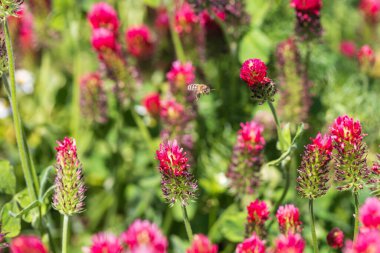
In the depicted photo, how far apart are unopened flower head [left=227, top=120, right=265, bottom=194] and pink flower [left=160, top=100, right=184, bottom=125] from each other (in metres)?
0.40

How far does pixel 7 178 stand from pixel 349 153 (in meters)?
1.15

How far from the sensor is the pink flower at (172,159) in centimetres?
154

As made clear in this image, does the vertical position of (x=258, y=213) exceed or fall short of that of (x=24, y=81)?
it falls short

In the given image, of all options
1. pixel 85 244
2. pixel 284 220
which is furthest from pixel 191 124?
pixel 284 220

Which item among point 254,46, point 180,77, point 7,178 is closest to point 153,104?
point 180,77

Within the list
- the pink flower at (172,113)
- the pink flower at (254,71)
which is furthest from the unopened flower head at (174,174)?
the pink flower at (172,113)

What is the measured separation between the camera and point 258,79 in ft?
5.27

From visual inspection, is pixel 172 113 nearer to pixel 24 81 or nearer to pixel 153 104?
pixel 153 104

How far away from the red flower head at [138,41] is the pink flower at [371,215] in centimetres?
191

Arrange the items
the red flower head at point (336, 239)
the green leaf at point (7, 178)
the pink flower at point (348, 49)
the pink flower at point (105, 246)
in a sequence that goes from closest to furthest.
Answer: the pink flower at point (105, 246) < the red flower head at point (336, 239) < the green leaf at point (7, 178) < the pink flower at point (348, 49)

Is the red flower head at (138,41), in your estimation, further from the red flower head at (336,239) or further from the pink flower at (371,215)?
the pink flower at (371,215)

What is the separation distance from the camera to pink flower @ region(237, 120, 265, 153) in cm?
216

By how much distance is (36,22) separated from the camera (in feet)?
11.2

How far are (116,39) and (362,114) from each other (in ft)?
3.89
